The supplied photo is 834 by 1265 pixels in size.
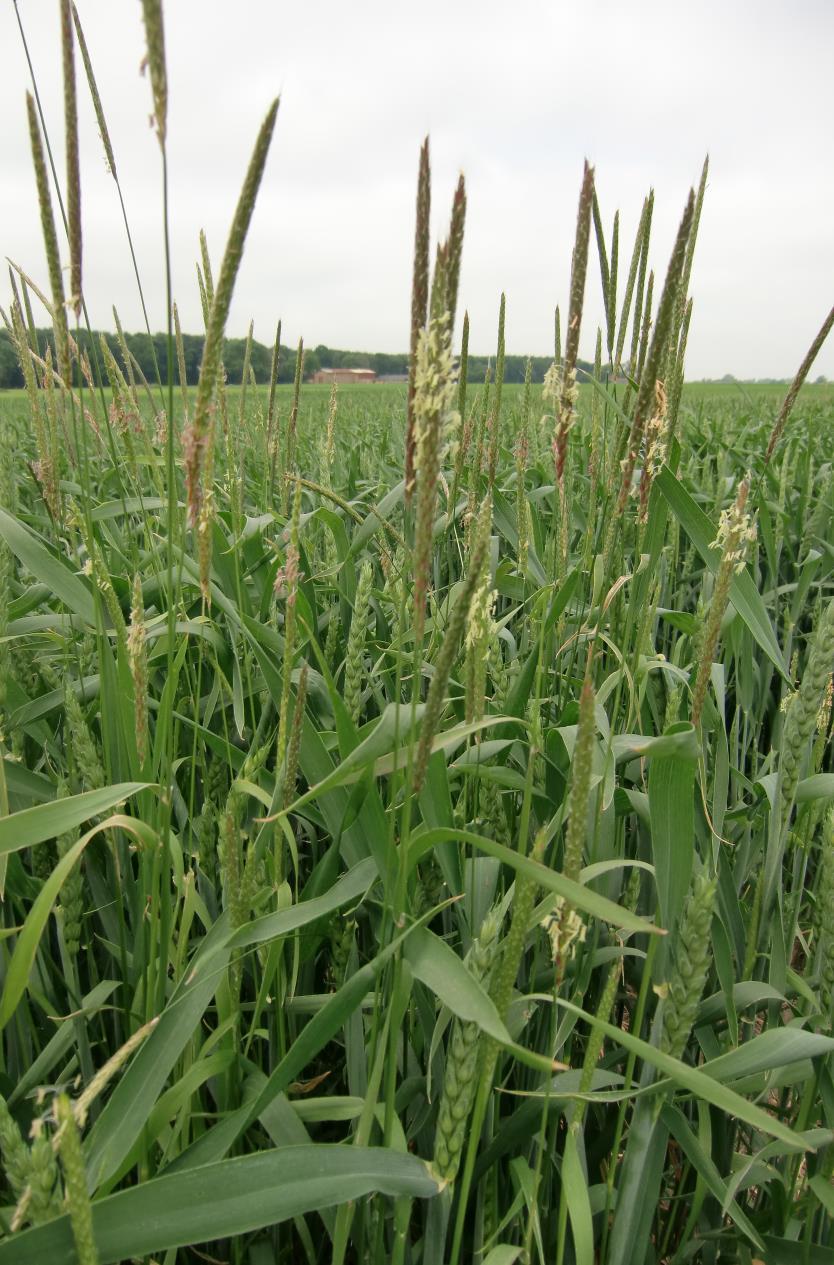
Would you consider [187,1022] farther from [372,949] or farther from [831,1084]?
[831,1084]

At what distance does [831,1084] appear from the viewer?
0.96 meters

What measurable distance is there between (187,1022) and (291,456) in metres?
1.05

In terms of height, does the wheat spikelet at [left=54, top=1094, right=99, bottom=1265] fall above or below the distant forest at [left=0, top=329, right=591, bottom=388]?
below

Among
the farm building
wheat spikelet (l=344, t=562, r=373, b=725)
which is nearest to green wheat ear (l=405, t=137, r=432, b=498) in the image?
wheat spikelet (l=344, t=562, r=373, b=725)

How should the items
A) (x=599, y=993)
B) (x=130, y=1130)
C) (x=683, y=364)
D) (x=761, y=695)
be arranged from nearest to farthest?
1. (x=130, y=1130)
2. (x=683, y=364)
3. (x=599, y=993)
4. (x=761, y=695)

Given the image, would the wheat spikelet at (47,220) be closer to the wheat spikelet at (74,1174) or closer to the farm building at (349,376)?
the wheat spikelet at (74,1174)

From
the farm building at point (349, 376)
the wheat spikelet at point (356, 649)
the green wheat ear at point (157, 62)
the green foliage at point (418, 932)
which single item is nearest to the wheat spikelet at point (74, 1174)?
the green foliage at point (418, 932)

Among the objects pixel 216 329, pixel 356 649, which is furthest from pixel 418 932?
pixel 356 649

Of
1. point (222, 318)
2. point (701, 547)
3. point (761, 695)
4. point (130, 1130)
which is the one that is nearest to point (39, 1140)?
point (130, 1130)

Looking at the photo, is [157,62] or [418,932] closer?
[157,62]

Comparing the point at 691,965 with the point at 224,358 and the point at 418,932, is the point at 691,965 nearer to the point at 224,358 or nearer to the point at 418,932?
the point at 418,932

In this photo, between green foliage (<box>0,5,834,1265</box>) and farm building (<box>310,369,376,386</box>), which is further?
farm building (<box>310,369,376,386</box>)

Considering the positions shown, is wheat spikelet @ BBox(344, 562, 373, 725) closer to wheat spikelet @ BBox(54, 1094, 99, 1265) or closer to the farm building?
wheat spikelet @ BBox(54, 1094, 99, 1265)

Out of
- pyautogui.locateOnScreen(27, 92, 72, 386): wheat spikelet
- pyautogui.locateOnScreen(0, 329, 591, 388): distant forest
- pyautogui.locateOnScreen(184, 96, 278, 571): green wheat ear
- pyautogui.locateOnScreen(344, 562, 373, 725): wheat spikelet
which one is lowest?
pyautogui.locateOnScreen(344, 562, 373, 725): wheat spikelet
